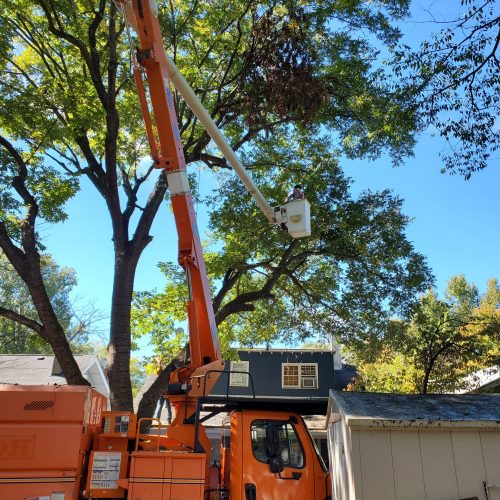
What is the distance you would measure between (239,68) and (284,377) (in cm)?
1735

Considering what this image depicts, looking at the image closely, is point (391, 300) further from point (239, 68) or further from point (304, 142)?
point (239, 68)

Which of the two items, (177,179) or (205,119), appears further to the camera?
(177,179)

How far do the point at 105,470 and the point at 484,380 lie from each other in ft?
48.7

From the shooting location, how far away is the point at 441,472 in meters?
4.95

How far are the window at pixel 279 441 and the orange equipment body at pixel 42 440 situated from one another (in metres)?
2.32

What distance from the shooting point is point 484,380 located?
16.9 m

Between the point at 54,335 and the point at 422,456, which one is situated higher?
the point at 54,335

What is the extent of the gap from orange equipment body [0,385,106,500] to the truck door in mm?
2204

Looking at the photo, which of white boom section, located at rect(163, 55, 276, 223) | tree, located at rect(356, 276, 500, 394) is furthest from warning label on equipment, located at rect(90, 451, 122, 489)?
tree, located at rect(356, 276, 500, 394)

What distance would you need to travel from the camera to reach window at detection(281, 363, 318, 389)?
2580 centimetres

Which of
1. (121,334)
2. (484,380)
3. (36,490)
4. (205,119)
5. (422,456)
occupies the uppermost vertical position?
(205,119)

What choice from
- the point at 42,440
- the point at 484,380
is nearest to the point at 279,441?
the point at 42,440

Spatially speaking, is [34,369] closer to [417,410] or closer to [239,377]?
[239,377]

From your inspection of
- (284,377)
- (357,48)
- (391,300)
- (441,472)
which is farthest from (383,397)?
(284,377)
